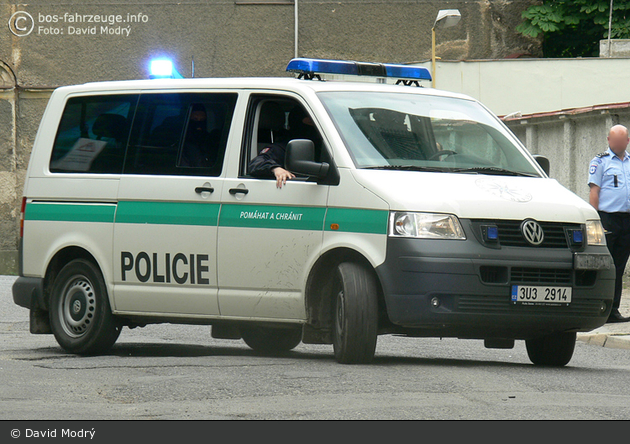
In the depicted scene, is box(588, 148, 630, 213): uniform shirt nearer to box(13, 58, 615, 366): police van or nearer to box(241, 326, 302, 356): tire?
box(13, 58, 615, 366): police van

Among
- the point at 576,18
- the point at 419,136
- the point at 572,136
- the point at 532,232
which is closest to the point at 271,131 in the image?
the point at 419,136

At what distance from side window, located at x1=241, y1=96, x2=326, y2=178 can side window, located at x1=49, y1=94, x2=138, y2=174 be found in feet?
3.75

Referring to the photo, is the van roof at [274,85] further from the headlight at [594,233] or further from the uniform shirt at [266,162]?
the headlight at [594,233]

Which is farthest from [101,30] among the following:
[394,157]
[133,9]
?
[394,157]

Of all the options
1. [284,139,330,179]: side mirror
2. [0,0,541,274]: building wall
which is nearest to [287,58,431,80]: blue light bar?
[284,139,330,179]: side mirror

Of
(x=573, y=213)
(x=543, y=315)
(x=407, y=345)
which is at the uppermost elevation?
(x=573, y=213)

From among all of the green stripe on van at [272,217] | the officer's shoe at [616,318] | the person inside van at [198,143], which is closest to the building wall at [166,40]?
the officer's shoe at [616,318]

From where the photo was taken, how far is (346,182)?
7723mm

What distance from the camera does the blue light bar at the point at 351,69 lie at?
28.5ft

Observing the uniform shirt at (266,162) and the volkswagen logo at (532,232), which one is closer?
the volkswagen logo at (532,232)

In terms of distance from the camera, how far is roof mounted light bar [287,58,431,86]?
342 inches

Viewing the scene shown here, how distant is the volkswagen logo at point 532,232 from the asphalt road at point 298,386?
2.87 ft

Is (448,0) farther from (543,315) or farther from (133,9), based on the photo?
(543,315)
